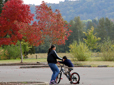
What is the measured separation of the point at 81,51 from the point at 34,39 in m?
6.73

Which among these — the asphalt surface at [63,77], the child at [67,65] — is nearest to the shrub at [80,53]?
the asphalt surface at [63,77]

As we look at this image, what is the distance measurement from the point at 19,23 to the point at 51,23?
3560 millimetres

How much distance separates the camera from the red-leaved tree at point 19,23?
92.3ft

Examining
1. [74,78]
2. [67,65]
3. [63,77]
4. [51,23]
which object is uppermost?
[51,23]

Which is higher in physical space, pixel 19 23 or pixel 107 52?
pixel 19 23

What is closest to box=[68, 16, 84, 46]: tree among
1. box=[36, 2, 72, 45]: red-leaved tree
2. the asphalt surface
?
box=[36, 2, 72, 45]: red-leaved tree

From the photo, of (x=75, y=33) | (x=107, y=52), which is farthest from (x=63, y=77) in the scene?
(x=75, y=33)

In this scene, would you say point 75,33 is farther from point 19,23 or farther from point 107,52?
point 19,23

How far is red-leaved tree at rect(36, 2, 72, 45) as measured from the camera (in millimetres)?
27859

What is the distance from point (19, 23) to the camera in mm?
29031

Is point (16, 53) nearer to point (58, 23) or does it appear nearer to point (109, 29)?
point (58, 23)

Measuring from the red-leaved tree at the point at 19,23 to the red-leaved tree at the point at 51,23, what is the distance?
2.78 ft

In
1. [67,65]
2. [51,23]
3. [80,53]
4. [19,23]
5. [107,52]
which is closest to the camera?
[67,65]

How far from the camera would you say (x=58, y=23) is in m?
28.0
